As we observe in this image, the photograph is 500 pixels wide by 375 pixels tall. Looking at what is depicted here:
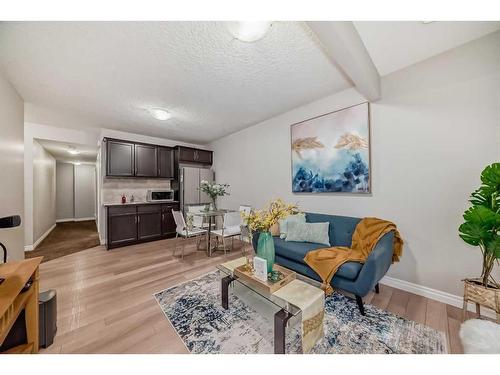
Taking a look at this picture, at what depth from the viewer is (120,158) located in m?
4.17

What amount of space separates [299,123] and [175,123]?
8.18 feet

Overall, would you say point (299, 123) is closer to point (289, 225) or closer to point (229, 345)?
point (289, 225)

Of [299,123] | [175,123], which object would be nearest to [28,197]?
[175,123]

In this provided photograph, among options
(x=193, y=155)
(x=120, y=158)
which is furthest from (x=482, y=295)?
(x=120, y=158)

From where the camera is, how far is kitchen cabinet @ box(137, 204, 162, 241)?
4227 millimetres

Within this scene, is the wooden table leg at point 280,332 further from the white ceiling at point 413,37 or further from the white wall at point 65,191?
the white wall at point 65,191

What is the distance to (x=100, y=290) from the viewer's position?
90.5 inches

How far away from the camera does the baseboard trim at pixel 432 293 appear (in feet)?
6.00

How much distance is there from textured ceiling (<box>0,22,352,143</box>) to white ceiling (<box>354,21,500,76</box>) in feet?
1.42

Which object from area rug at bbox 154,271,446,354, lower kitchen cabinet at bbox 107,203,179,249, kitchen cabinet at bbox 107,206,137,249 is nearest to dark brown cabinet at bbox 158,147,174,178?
lower kitchen cabinet at bbox 107,203,179,249

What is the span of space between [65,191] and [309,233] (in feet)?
30.5

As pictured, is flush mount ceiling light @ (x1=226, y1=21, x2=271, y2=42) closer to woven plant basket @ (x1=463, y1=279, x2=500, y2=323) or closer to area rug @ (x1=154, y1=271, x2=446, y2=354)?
area rug @ (x1=154, y1=271, x2=446, y2=354)

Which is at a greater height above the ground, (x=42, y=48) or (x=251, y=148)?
(x=42, y=48)

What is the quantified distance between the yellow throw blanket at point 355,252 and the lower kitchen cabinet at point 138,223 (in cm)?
359
